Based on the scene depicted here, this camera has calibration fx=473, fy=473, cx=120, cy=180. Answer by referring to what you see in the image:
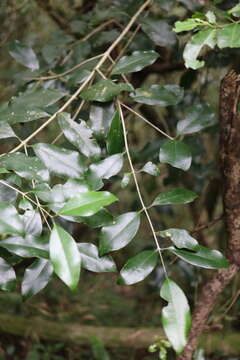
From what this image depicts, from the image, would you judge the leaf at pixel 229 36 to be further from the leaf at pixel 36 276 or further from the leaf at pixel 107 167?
the leaf at pixel 36 276

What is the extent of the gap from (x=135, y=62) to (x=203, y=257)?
402mm

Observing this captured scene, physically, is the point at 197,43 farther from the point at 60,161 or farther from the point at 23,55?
the point at 23,55

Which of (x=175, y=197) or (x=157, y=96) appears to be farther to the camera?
(x=157, y=96)

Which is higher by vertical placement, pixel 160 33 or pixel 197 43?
pixel 197 43

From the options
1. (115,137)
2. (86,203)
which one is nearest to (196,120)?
(115,137)

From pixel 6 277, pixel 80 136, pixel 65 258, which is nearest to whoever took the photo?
pixel 65 258

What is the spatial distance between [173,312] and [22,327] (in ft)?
5.22

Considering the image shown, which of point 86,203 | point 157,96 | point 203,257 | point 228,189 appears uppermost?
point 86,203

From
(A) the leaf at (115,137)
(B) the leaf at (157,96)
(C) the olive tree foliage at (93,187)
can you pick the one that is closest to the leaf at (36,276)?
(C) the olive tree foliage at (93,187)

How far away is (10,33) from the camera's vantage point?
1882 mm

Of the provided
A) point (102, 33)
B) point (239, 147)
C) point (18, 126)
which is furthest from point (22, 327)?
point (239, 147)

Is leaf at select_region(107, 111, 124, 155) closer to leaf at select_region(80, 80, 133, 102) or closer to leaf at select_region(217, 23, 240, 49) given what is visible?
leaf at select_region(80, 80, 133, 102)

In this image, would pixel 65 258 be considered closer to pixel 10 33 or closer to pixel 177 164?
pixel 177 164

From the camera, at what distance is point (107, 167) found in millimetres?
783
